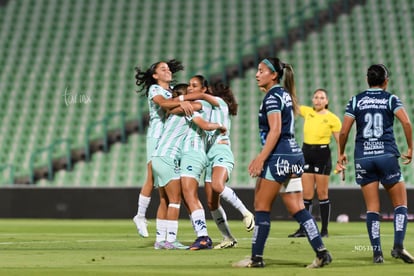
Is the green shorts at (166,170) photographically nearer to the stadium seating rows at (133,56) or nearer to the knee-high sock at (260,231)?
the knee-high sock at (260,231)

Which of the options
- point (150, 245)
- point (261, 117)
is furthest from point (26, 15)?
point (261, 117)

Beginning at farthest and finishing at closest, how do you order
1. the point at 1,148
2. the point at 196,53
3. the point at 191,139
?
the point at 196,53, the point at 1,148, the point at 191,139

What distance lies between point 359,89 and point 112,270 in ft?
57.4

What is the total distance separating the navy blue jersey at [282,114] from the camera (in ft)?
30.3

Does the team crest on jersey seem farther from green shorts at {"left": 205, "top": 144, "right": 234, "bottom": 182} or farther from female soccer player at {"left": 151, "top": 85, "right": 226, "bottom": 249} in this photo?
green shorts at {"left": 205, "top": 144, "right": 234, "bottom": 182}

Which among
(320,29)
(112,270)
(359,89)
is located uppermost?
(320,29)

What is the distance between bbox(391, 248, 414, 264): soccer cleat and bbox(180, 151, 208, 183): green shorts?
2645 millimetres

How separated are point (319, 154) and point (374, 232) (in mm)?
5077

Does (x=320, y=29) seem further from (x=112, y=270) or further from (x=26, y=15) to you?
(x=112, y=270)

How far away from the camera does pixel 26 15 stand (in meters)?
30.1

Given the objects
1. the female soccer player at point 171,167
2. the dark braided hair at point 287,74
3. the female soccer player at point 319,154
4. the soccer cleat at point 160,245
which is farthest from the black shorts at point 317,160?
the dark braided hair at point 287,74

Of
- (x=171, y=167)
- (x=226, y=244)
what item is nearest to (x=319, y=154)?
(x=226, y=244)

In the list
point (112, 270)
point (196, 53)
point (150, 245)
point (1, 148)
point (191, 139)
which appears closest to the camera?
point (112, 270)

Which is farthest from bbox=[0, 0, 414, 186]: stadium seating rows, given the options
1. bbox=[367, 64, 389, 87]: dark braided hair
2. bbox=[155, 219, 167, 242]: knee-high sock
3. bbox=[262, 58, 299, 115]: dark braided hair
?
bbox=[262, 58, 299, 115]: dark braided hair
